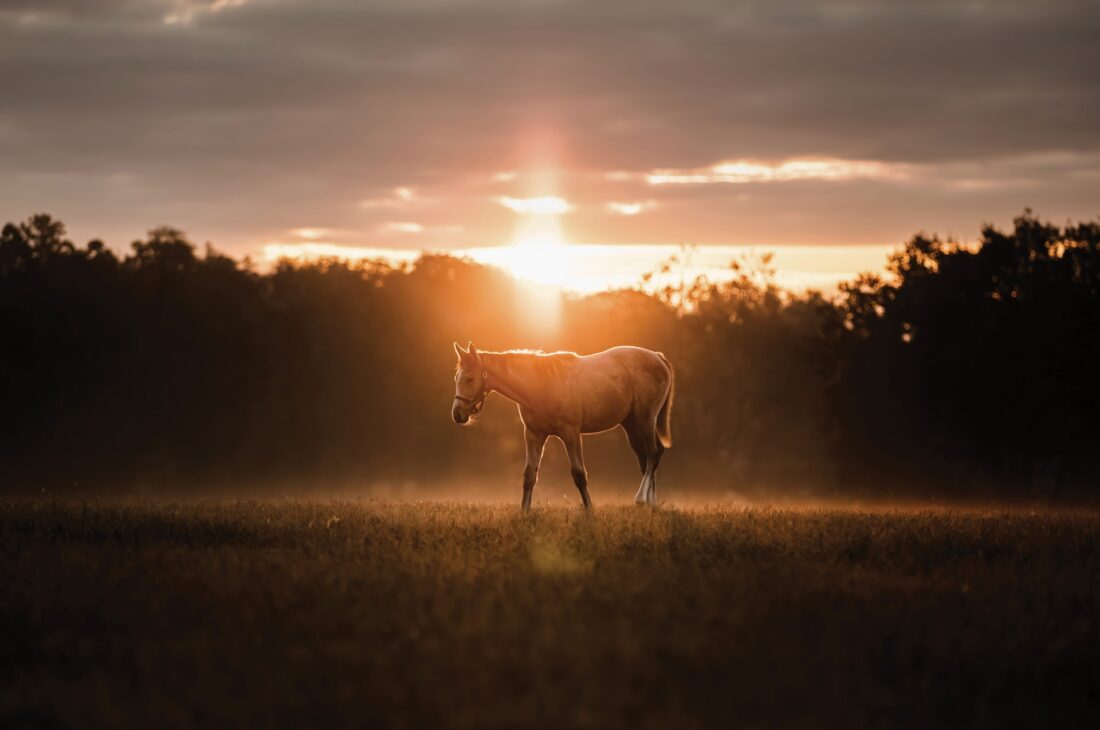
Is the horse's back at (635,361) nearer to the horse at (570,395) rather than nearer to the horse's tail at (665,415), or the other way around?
the horse at (570,395)

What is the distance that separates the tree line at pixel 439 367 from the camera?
5253cm

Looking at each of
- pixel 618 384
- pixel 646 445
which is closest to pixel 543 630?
pixel 618 384

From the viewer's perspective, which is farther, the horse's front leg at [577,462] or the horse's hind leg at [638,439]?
the horse's hind leg at [638,439]

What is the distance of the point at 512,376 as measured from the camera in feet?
62.7

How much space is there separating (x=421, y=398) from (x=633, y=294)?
42.1 ft

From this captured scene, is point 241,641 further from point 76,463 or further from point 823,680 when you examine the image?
point 76,463

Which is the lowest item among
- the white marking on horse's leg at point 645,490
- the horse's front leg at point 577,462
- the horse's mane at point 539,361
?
the white marking on horse's leg at point 645,490

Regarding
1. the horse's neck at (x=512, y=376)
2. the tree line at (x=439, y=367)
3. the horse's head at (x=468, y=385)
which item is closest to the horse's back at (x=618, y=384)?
the horse's neck at (x=512, y=376)

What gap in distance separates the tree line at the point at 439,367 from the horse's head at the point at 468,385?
115ft

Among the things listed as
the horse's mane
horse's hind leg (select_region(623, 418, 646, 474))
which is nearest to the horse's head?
the horse's mane

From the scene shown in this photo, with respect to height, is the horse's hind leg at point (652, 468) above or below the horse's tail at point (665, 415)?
below

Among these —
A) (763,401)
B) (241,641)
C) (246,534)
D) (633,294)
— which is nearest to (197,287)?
(633,294)

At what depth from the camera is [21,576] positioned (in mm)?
10898

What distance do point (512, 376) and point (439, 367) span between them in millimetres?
47144
